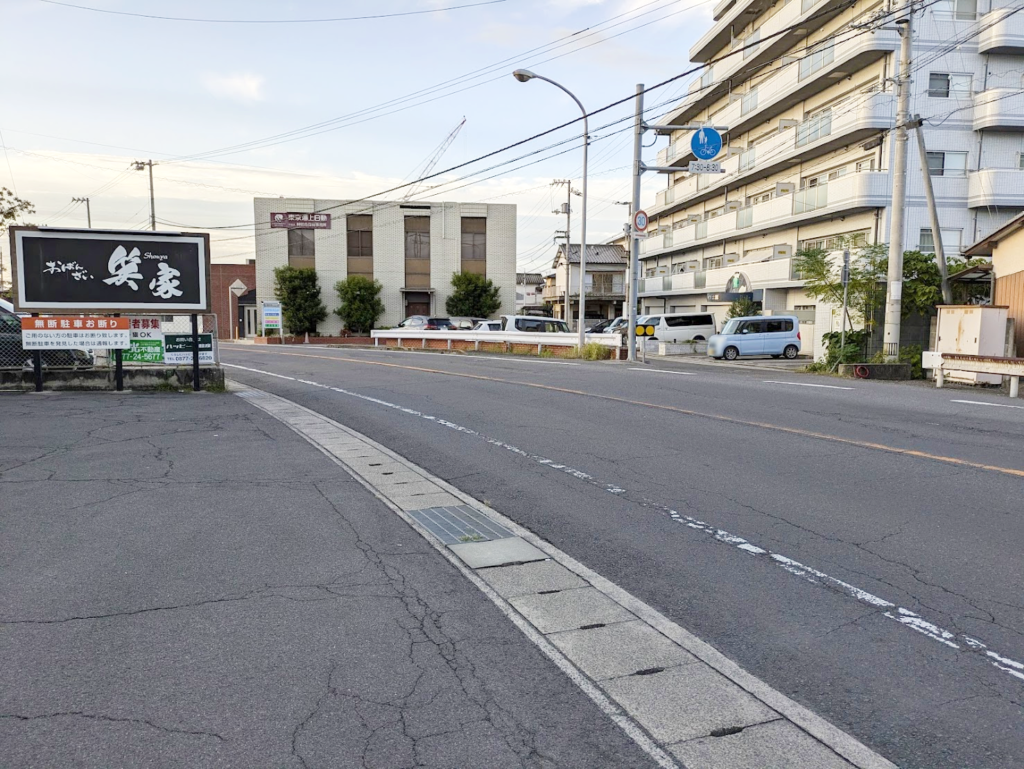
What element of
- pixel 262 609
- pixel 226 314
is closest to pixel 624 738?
pixel 262 609

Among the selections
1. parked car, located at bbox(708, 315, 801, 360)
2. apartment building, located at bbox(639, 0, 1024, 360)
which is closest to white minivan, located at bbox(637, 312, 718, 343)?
apartment building, located at bbox(639, 0, 1024, 360)

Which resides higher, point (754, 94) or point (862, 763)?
point (754, 94)

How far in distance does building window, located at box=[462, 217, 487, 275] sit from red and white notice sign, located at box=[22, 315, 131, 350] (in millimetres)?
39983

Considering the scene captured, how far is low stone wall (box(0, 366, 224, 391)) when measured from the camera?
14.5 meters

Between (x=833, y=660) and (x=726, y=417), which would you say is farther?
(x=726, y=417)

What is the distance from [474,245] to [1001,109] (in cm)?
3325

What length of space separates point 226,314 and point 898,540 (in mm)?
56628

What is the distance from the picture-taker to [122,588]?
470 centimetres

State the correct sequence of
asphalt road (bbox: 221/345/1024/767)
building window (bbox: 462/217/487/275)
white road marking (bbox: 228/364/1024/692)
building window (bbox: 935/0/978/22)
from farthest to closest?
building window (bbox: 462/217/487/275)
building window (bbox: 935/0/978/22)
white road marking (bbox: 228/364/1024/692)
asphalt road (bbox: 221/345/1024/767)

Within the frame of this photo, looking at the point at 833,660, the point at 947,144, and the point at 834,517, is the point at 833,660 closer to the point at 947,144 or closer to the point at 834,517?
the point at 834,517

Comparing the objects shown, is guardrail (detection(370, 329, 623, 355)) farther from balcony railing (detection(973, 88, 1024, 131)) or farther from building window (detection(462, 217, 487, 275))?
balcony railing (detection(973, 88, 1024, 131))

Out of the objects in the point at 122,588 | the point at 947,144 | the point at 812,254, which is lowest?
the point at 122,588

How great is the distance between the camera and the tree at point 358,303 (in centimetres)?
5078

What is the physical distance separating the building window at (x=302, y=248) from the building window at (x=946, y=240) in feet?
122
